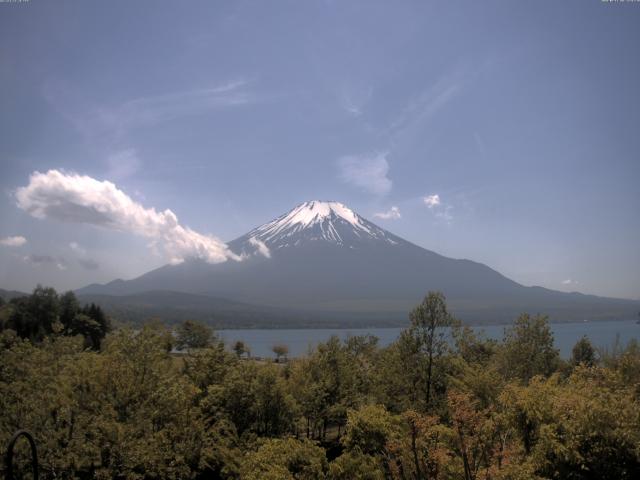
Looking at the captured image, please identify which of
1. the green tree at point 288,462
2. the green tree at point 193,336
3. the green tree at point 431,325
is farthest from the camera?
the green tree at point 193,336

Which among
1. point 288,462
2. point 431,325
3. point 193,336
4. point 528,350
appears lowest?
point 193,336

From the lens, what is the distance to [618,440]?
12.5 metres

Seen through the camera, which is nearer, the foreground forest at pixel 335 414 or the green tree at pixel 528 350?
the foreground forest at pixel 335 414

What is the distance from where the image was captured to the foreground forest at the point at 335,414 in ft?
42.2

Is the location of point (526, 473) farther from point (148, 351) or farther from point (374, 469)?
point (148, 351)

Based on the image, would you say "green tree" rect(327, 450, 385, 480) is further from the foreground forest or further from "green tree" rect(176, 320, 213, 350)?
"green tree" rect(176, 320, 213, 350)

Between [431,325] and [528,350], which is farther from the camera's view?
[528,350]

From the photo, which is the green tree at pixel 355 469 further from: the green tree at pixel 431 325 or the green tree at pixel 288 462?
the green tree at pixel 431 325

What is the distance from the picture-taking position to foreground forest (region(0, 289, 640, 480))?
42.2 ft

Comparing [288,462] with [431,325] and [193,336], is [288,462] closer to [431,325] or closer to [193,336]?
[431,325]

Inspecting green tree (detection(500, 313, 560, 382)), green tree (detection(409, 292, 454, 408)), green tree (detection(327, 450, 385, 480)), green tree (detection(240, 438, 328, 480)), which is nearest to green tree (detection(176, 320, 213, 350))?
green tree (detection(500, 313, 560, 382))

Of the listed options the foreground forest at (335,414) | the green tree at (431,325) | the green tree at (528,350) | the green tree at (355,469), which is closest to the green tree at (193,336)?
the foreground forest at (335,414)

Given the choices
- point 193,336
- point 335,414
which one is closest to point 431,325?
point 335,414

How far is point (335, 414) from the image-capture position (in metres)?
25.1
